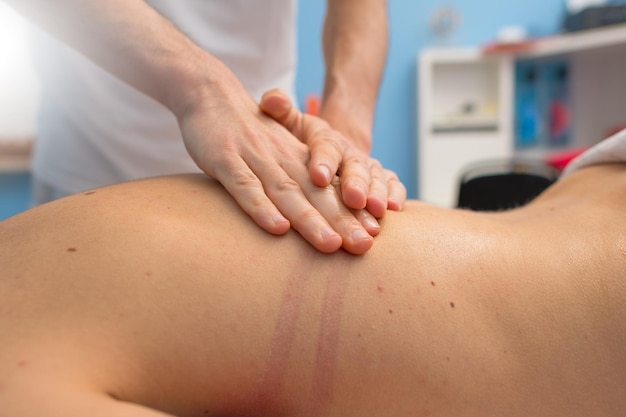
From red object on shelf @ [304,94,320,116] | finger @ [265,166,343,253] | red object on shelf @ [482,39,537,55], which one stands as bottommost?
red object on shelf @ [304,94,320,116]

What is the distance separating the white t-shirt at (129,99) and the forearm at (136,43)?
0.43 metres

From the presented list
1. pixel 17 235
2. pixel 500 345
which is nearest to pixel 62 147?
pixel 17 235

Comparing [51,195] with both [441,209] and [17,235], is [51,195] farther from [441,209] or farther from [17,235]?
[441,209]

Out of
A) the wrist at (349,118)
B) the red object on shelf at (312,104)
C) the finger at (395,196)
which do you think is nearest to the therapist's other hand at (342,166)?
the finger at (395,196)

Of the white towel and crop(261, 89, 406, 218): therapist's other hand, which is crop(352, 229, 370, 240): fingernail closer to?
crop(261, 89, 406, 218): therapist's other hand

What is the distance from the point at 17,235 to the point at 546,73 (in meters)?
3.42

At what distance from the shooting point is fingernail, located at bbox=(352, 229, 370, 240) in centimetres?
67

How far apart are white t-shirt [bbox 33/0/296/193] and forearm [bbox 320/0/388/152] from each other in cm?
15

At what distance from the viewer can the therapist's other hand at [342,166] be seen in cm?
73

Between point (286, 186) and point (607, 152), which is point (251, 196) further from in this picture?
point (607, 152)

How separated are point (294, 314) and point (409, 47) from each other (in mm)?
2947

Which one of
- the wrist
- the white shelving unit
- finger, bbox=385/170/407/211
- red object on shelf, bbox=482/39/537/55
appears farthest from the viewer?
the white shelving unit

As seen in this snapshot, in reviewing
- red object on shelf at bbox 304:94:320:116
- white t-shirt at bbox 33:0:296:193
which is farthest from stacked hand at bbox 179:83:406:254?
red object on shelf at bbox 304:94:320:116

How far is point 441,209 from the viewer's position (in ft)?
2.69
